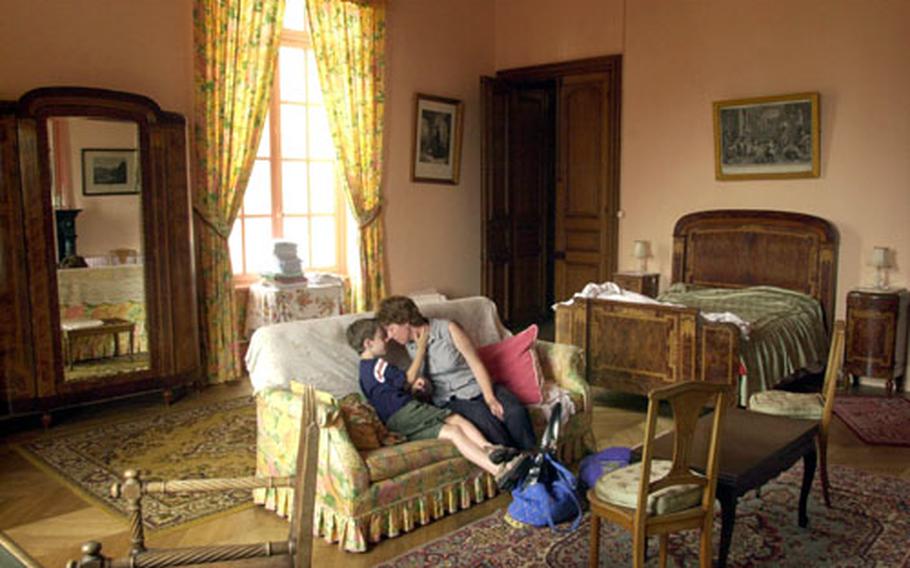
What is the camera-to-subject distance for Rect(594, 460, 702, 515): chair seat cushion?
275 cm

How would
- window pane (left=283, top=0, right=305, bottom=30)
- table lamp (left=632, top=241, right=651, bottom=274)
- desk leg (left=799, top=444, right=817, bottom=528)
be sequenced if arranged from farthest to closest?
1. table lamp (left=632, top=241, right=651, bottom=274)
2. window pane (left=283, top=0, right=305, bottom=30)
3. desk leg (left=799, top=444, right=817, bottom=528)

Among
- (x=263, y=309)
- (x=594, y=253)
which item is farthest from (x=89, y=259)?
(x=594, y=253)

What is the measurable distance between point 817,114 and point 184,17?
4856 mm

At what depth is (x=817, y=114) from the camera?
6434 mm

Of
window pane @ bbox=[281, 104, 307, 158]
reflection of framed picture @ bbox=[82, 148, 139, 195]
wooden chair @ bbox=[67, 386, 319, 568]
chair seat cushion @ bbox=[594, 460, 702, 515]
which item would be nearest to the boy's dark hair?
chair seat cushion @ bbox=[594, 460, 702, 515]

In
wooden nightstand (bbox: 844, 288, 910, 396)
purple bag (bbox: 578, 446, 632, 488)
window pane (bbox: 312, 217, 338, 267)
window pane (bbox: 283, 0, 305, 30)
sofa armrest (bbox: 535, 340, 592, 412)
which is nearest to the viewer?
purple bag (bbox: 578, 446, 632, 488)

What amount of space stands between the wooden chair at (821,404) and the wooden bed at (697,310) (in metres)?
0.96

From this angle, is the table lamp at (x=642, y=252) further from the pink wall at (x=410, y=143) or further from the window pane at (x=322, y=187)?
the window pane at (x=322, y=187)

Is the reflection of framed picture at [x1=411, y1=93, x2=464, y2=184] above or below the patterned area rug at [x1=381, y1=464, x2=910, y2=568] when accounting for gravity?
above

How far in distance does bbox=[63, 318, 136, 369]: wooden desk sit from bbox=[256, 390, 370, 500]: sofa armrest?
1951 millimetres

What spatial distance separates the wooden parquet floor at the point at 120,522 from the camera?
3387 millimetres

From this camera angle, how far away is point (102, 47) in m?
5.42

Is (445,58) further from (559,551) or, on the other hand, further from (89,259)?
(559,551)

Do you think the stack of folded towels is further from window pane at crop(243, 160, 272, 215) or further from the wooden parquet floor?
the wooden parquet floor
